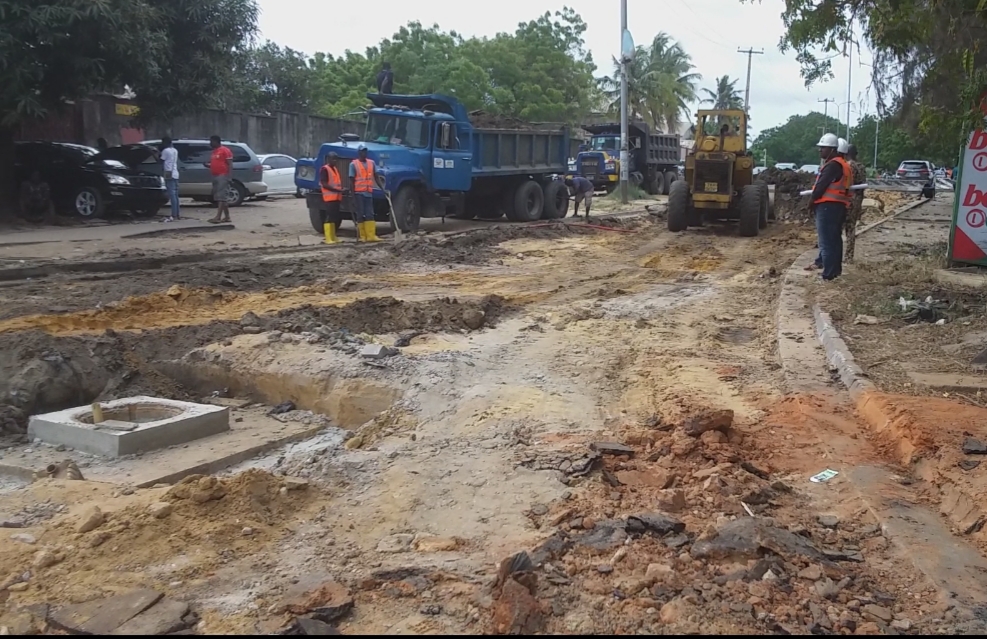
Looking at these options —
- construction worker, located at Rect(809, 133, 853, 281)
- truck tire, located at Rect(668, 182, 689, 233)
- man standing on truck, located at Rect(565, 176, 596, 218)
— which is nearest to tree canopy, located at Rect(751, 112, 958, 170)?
man standing on truck, located at Rect(565, 176, 596, 218)

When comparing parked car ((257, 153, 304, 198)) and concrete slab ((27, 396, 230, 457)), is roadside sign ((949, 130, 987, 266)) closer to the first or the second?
concrete slab ((27, 396, 230, 457))

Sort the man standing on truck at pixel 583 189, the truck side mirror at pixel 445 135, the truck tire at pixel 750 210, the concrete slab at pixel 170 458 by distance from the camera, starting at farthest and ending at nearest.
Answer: the man standing on truck at pixel 583 189 < the truck tire at pixel 750 210 < the truck side mirror at pixel 445 135 < the concrete slab at pixel 170 458

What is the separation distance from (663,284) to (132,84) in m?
11.9

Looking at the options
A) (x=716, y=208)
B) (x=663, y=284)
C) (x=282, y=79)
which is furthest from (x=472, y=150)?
(x=282, y=79)

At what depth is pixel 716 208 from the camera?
19.2 meters

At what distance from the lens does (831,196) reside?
11.1m

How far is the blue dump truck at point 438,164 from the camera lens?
1773 cm

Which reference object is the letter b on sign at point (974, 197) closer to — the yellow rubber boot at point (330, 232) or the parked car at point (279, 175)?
the yellow rubber boot at point (330, 232)

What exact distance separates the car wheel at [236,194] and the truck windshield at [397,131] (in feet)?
18.4

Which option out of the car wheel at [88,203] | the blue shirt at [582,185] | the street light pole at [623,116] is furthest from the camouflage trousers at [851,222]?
the street light pole at [623,116]

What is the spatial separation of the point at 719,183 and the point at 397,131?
6.78 meters

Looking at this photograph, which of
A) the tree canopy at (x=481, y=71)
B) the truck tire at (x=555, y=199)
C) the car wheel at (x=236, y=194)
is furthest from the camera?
the tree canopy at (x=481, y=71)

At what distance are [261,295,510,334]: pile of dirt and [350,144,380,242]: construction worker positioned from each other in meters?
6.79

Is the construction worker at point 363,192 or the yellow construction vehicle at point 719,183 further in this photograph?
the yellow construction vehicle at point 719,183
